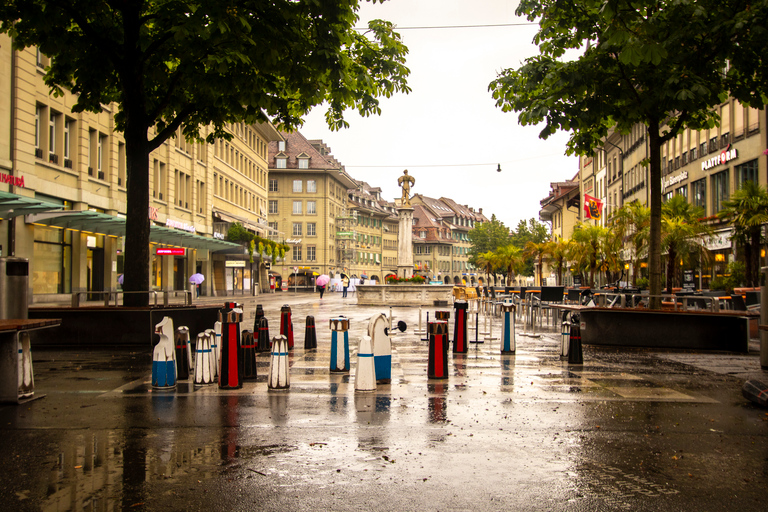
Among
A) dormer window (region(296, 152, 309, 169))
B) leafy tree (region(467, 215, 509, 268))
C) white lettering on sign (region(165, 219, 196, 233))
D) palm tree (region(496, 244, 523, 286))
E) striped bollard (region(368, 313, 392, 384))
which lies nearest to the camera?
striped bollard (region(368, 313, 392, 384))

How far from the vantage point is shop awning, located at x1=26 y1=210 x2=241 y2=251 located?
2698cm

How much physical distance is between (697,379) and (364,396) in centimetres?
522

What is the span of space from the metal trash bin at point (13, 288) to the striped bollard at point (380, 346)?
5.36 metres

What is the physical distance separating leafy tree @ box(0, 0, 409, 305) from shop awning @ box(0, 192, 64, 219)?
7492mm

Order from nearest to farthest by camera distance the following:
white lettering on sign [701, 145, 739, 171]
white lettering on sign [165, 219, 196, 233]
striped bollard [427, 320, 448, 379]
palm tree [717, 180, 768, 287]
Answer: striped bollard [427, 320, 448, 379] < palm tree [717, 180, 768, 287] < white lettering on sign [701, 145, 739, 171] < white lettering on sign [165, 219, 196, 233]

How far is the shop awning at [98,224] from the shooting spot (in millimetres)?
26984

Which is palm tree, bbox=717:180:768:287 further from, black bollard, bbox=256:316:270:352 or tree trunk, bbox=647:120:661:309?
black bollard, bbox=256:316:270:352

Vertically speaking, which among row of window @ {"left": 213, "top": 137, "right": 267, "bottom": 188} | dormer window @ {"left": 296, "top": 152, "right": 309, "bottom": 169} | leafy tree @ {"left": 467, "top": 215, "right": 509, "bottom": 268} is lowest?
leafy tree @ {"left": 467, "top": 215, "right": 509, "bottom": 268}

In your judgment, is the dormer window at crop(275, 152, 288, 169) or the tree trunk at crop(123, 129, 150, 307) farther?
the dormer window at crop(275, 152, 288, 169)

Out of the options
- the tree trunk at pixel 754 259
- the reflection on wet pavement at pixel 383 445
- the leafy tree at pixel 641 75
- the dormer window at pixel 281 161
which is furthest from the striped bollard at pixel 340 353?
the dormer window at pixel 281 161

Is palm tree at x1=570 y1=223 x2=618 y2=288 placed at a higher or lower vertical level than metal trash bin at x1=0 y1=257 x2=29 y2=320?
higher

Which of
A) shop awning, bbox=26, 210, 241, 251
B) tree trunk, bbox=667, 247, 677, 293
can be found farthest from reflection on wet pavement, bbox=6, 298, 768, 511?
shop awning, bbox=26, 210, 241, 251

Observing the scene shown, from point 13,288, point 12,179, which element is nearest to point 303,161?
point 12,179

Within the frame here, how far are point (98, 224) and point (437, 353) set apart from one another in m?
25.0
